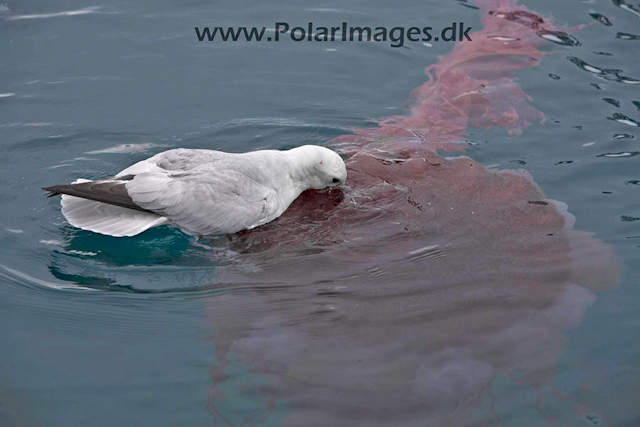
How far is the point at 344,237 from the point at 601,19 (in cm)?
528

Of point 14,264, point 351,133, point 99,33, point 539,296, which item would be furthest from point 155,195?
point 99,33

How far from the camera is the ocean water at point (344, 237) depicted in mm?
3986

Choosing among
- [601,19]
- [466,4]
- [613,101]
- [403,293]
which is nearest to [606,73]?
[613,101]

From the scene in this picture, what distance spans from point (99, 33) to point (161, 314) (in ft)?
16.1

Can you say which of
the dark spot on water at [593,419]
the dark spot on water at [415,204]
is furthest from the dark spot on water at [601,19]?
the dark spot on water at [593,419]

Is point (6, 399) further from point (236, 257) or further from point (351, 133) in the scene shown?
point (351, 133)

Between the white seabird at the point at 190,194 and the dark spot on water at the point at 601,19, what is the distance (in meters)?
4.71

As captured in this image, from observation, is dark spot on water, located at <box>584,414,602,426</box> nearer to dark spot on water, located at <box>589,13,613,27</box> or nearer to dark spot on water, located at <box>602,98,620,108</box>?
dark spot on water, located at <box>602,98,620,108</box>

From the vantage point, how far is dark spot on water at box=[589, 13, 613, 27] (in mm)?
8286

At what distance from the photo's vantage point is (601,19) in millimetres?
8375

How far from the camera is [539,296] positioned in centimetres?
456

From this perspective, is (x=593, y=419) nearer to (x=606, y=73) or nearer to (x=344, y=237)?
(x=344, y=237)

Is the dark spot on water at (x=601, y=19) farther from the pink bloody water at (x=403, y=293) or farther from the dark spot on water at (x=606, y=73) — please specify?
the pink bloody water at (x=403, y=293)

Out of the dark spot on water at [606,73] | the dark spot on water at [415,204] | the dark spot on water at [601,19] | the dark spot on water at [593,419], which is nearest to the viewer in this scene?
the dark spot on water at [593,419]
